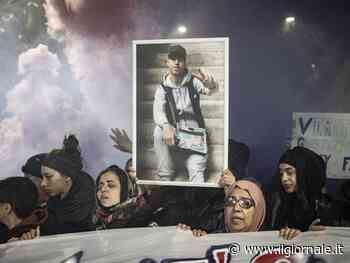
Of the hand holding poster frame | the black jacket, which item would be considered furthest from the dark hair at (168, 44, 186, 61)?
the black jacket

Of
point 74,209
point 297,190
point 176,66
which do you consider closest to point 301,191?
point 297,190

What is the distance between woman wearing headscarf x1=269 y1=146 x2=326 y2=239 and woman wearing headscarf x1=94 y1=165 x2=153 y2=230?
537 millimetres

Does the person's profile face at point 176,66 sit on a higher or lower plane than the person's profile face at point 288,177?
higher

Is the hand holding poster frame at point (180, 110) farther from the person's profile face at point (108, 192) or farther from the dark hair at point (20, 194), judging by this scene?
the dark hair at point (20, 194)

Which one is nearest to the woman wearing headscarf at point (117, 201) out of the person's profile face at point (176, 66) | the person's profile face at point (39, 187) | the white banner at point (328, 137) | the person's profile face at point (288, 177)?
the person's profile face at point (39, 187)

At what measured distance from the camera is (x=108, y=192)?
4.92 ft

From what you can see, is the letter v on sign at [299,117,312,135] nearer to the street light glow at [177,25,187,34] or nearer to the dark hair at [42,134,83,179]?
the street light glow at [177,25,187,34]

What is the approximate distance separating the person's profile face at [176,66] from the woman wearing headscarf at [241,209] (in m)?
0.43

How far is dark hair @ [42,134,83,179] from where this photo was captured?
150 cm

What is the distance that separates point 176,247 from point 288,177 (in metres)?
0.52

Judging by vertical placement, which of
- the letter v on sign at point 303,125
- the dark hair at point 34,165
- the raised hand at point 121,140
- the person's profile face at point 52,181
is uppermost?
the letter v on sign at point 303,125

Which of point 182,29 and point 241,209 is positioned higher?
point 182,29

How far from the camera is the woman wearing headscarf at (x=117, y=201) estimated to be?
149 cm

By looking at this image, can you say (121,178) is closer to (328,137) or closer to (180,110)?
(180,110)
